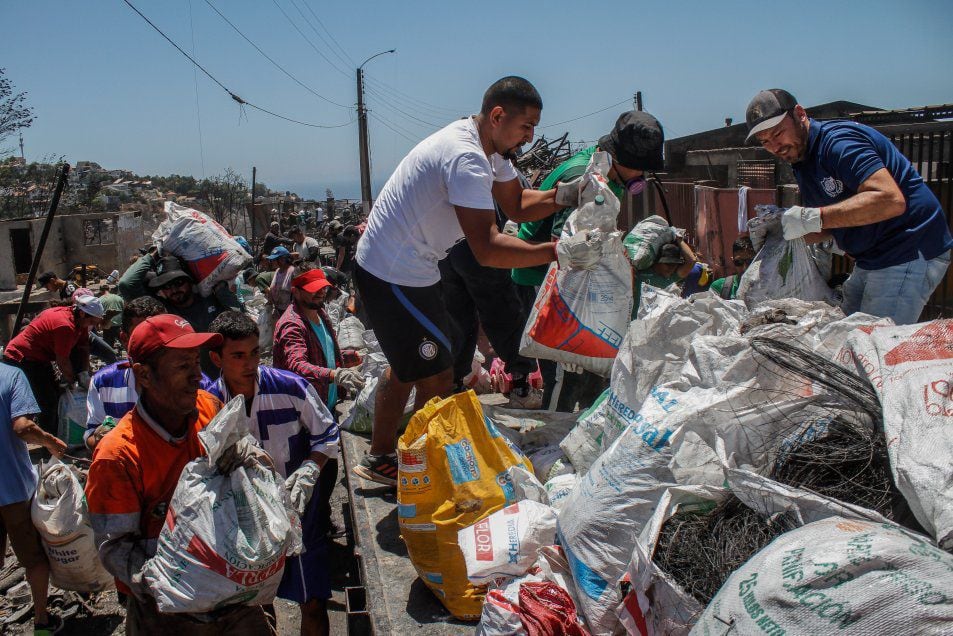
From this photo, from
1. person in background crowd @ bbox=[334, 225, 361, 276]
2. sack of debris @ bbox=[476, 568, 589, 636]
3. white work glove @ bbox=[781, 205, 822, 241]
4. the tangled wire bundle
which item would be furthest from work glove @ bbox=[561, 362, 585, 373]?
person in background crowd @ bbox=[334, 225, 361, 276]

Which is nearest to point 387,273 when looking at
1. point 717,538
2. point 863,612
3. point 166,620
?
point 166,620

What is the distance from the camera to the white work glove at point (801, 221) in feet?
9.75

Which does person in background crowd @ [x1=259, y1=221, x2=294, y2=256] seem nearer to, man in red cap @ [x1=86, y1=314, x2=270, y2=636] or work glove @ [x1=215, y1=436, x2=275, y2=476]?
man in red cap @ [x1=86, y1=314, x2=270, y2=636]

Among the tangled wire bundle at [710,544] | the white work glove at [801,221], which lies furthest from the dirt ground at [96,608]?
the white work glove at [801,221]

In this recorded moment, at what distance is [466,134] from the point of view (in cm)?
335

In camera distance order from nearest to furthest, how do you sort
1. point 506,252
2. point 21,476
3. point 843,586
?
1. point 843,586
2. point 506,252
3. point 21,476

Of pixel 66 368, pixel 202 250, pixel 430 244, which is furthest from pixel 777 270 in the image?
pixel 66 368

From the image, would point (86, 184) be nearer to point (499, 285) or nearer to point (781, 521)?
point (499, 285)

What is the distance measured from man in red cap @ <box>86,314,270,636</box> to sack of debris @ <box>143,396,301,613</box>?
137 mm

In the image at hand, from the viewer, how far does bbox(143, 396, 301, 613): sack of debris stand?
7.40 ft

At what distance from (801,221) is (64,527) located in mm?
3990

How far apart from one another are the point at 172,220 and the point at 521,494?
3.68 meters

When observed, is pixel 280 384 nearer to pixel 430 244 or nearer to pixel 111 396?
pixel 430 244

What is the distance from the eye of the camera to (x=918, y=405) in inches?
74.7
